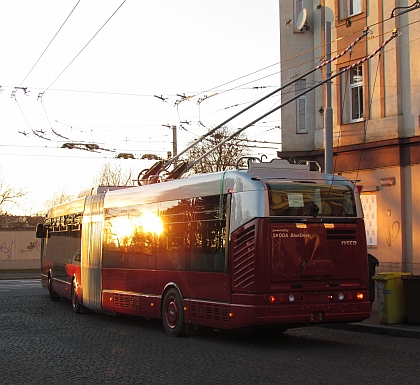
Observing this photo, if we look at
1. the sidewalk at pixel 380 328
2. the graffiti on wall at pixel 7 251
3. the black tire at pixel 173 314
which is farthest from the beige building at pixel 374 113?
the graffiti on wall at pixel 7 251

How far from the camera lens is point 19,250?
165 feet

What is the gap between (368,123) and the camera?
75.5 ft

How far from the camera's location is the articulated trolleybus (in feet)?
40.9

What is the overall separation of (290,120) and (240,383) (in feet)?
58.0

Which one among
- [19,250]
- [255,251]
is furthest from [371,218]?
[19,250]

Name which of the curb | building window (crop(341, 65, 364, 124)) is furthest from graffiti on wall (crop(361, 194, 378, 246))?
the curb

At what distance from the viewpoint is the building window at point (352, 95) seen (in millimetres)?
23703

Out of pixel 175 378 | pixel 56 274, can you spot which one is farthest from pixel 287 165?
pixel 56 274

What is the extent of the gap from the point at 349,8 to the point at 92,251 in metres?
11.5

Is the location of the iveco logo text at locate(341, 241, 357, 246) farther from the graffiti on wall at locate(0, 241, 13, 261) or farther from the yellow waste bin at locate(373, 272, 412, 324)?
the graffiti on wall at locate(0, 241, 13, 261)

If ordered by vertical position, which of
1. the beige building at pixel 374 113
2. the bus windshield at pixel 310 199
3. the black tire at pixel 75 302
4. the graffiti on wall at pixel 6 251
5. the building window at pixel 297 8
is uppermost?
the building window at pixel 297 8

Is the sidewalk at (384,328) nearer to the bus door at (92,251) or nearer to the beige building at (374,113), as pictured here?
the bus door at (92,251)

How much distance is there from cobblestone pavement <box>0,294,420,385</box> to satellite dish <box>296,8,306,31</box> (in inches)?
495

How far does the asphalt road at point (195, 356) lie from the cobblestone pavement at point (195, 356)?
0.04 ft
